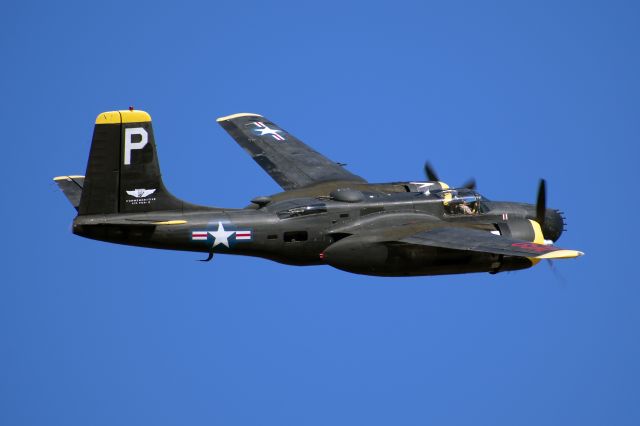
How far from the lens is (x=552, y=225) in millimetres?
59750

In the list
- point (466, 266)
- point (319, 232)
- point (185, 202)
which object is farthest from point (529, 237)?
point (185, 202)

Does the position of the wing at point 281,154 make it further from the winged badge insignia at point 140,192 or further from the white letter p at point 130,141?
the white letter p at point 130,141

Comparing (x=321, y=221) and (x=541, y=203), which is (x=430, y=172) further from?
(x=321, y=221)

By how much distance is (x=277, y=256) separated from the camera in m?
56.7

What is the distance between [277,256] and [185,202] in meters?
3.35

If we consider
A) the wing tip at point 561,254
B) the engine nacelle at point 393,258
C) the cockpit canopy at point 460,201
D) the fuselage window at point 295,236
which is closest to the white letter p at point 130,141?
the fuselage window at point 295,236

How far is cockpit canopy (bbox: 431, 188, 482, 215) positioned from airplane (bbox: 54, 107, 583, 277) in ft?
0.11

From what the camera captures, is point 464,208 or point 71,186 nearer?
point 464,208

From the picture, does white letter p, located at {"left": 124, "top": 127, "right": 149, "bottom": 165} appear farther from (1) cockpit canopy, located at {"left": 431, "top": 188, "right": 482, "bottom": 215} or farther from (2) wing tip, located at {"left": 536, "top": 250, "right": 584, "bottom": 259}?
(2) wing tip, located at {"left": 536, "top": 250, "right": 584, "bottom": 259}

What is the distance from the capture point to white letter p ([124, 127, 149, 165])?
179 feet

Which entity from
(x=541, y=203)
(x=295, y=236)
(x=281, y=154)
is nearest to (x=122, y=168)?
(x=295, y=236)

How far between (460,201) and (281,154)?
830 centimetres

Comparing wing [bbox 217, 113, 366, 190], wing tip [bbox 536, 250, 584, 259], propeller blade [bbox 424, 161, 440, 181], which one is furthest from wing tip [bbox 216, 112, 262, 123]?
wing tip [bbox 536, 250, 584, 259]

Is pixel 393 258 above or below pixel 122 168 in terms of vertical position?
below
